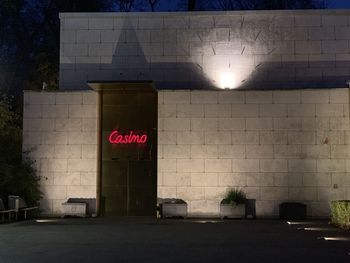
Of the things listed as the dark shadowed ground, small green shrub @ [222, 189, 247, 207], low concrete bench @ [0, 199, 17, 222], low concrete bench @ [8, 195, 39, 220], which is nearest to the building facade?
small green shrub @ [222, 189, 247, 207]

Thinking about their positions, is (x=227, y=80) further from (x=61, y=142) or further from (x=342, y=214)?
(x=342, y=214)

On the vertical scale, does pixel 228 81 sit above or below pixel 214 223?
above

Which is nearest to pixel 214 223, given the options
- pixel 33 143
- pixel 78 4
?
pixel 33 143

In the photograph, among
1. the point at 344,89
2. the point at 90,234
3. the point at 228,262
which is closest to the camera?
the point at 228,262

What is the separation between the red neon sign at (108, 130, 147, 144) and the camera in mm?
26562

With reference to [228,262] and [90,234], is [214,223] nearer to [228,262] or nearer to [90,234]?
[90,234]

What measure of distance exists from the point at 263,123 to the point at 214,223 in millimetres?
5351

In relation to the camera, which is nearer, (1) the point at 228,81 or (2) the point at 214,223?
(2) the point at 214,223

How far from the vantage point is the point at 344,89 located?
25641 millimetres

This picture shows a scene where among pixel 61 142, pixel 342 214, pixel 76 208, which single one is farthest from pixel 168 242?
pixel 61 142

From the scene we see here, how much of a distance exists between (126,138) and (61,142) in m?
2.83

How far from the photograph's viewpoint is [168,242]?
1616 centimetres

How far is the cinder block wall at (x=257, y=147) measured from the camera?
25.5 m

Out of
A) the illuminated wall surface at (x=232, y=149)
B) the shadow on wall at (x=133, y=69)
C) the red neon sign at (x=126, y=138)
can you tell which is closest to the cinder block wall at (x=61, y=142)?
the illuminated wall surface at (x=232, y=149)
